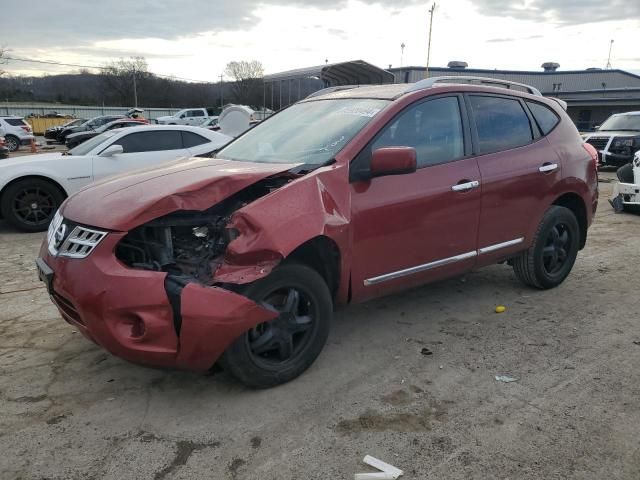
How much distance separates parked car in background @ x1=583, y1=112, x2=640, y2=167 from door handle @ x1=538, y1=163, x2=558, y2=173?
461 inches

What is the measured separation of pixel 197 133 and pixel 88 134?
14810mm

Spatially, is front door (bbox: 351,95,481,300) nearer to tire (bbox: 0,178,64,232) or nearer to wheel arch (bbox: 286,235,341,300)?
wheel arch (bbox: 286,235,341,300)

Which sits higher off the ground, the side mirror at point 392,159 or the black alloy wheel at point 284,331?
the side mirror at point 392,159

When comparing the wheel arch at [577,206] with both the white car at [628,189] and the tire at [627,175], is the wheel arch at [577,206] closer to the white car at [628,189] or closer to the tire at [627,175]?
the white car at [628,189]

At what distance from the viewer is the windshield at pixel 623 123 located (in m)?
15.1

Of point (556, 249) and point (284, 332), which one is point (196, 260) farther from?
point (556, 249)

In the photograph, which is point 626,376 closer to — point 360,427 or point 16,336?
point 360,427

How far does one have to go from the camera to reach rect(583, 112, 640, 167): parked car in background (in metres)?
14.4

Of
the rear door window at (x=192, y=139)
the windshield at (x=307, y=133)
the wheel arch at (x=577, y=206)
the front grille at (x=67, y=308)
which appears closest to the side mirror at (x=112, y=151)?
the rear door window at (x=192, y=139)

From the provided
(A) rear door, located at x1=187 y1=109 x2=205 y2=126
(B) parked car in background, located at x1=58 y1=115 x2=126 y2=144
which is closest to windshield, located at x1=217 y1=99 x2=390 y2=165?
(B) parked car in background, located at x1=58 y1=115 x2=126 y2=144

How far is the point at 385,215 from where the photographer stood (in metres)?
3.43

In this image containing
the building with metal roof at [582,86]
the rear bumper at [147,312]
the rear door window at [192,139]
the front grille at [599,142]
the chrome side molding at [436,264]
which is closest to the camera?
the rear bumper at [147,312]

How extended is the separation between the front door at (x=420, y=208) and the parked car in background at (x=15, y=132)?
24852 mm

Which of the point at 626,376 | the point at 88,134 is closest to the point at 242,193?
the point at 626,376
